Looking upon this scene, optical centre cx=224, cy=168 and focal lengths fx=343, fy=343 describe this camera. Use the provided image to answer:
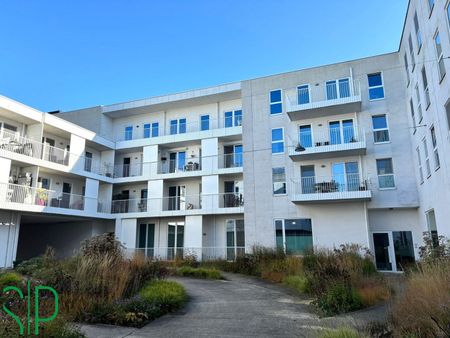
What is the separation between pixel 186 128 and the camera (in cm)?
2612

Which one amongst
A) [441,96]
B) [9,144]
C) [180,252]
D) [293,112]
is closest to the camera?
[441,96]

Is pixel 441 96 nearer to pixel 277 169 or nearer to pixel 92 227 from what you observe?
pixel 277 169

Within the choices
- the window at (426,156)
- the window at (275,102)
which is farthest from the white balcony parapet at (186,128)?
the window at (426,156)

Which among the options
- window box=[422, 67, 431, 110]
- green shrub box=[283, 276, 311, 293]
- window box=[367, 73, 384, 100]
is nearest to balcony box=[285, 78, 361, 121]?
window box=[367, 73, 384, 100]

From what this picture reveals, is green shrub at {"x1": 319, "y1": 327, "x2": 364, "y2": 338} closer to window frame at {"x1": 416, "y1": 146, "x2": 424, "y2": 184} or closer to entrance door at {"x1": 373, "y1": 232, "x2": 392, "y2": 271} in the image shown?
window frame at {"x1": 416, "y1": 146, "x2": 424, "y2": 184}

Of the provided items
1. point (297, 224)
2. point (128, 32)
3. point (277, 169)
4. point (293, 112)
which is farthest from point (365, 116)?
point (128, 32)

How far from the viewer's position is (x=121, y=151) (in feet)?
90.9

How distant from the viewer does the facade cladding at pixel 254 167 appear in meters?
18.3

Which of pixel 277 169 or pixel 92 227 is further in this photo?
pixel 92 227

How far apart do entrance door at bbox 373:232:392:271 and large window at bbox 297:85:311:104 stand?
895 cm

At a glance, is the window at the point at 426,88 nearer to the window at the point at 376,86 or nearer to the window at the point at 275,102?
the window at the point at 376,86

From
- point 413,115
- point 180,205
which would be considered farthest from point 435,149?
point 180,205

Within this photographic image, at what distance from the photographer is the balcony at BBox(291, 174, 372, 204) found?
60.5ft

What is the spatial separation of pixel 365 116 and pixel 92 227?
19.8m
